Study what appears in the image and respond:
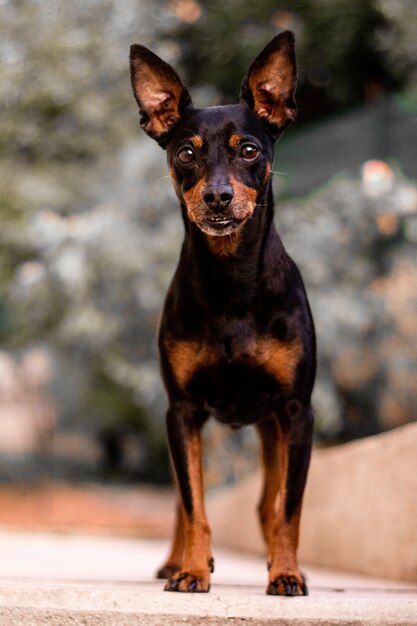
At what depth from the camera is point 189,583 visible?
2.92 m

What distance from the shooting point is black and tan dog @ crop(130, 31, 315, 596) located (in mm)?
3018

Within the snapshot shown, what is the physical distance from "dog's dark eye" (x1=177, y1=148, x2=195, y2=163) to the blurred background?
504cm

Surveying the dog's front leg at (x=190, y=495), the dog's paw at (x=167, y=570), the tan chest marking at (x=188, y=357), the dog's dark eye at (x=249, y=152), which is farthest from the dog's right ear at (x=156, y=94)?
the dog's paw at (x=167, y=570)

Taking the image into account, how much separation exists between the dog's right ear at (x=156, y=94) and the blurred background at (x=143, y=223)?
474 centimetres

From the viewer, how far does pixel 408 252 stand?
10555 mm

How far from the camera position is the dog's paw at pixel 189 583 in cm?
290

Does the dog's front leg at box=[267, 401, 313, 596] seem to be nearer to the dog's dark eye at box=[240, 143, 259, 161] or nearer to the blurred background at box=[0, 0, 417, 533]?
the dog's dark eye at box=[240, 143, 259, 161]

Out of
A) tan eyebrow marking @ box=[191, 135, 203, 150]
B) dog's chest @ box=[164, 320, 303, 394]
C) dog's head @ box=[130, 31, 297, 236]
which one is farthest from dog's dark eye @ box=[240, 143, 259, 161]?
dog's chest @ box=[164, 320, 303, 394]

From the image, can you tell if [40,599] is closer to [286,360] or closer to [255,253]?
[286,360]

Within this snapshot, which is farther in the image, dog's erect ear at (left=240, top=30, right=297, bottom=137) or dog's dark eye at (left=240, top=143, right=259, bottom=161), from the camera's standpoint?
dog's erect ear at (left=240, top=30, right=297, bottom=137)

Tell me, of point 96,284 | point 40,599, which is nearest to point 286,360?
point 40,599

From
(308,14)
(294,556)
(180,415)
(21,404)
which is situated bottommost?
(294,556)

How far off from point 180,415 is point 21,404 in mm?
11632

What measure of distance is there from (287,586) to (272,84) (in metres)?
1.58
